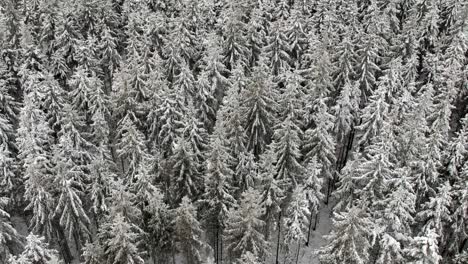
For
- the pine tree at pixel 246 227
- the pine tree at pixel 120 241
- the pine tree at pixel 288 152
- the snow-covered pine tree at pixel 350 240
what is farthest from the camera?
the pine tree at pixel 288 152

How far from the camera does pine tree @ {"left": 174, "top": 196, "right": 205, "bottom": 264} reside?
33625mm

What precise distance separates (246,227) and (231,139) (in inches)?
369

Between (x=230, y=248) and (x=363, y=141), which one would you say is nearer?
(x=230, y=248)

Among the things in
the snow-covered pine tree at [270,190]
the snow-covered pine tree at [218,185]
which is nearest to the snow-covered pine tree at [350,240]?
the snow-covered pine tree at [270,190]

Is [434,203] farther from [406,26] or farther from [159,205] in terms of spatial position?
[406,26]

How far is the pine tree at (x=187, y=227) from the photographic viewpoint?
110 ft

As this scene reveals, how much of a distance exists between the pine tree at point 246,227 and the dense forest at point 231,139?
0.50 ft

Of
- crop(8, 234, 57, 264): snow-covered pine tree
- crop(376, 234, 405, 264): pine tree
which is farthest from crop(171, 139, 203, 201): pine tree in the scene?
crop(376, 234, 405, 264): pine tree

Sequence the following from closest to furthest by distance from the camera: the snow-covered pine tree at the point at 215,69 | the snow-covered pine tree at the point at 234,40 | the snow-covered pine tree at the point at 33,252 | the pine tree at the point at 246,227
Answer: the snow-covered pine tree at the point at 33,252, the pine tree at the point at 246,227, the snow-covered pine tree at the point at 215,69, the snow-covered pine tree at the point at 234,40

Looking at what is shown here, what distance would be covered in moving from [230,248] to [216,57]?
62.9 ft

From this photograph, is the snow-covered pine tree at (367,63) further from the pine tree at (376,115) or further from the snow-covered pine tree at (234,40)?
the snow-covered pine tree at (234,40)

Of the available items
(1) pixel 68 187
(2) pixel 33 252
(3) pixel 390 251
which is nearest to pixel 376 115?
(3) pixel 390 251

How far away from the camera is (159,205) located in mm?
35344

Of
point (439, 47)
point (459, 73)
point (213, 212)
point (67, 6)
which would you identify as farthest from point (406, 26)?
point (67, 6)
